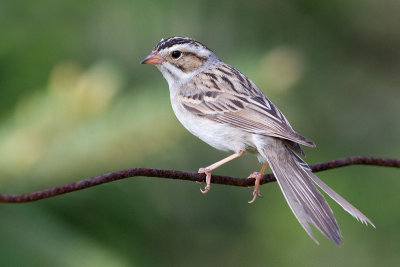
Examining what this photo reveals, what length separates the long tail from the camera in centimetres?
351

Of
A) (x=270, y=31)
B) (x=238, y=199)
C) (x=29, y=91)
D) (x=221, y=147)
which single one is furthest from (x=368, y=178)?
(x=29, y=91)

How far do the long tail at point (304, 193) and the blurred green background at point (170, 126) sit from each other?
349 mm

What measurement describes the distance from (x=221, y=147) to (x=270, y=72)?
609 millimetres

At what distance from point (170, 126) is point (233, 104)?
3.40ft

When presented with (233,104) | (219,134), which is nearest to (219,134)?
(219,134)

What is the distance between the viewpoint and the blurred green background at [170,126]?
3.53 metres

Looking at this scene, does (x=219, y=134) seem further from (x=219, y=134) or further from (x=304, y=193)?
(x=304, y=193)

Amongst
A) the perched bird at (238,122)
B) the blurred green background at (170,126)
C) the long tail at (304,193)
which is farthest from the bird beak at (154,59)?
the long tail at (304,193)

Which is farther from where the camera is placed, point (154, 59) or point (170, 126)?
point (154, 59)

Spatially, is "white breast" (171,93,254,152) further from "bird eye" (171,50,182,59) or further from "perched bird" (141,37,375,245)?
"bird eye" (171,50,182,59)

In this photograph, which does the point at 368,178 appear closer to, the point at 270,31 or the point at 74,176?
the point at 270,31

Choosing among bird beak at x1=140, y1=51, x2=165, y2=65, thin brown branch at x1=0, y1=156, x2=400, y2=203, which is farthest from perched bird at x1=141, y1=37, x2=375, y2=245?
thin brown branch at x1=0, y1=156, x2=400, y2=203

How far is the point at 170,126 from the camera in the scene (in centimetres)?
369

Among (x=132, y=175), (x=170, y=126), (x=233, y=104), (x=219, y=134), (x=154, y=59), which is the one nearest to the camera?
(x=132, y=175)
